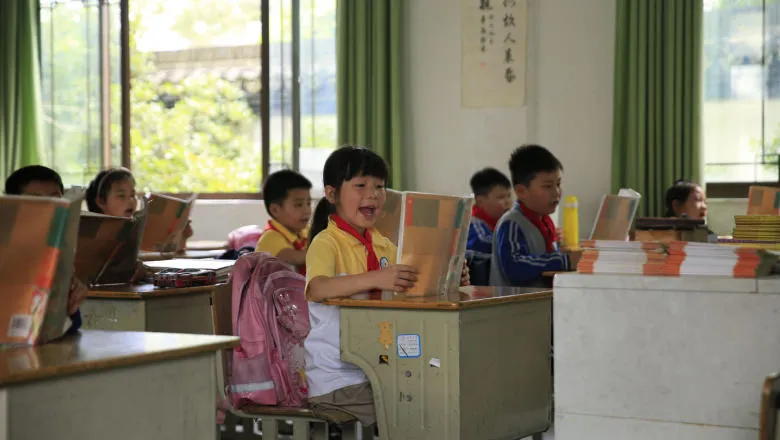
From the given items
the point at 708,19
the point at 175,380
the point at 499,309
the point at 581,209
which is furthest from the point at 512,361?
the point at 708,19

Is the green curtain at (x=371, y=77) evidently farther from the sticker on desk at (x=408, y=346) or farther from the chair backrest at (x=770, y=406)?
the chair backrest at (x=770, y=406)

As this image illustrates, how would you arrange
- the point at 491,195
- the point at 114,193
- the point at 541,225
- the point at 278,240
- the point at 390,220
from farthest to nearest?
the point at 491,195 < the point at 114,193 < the point at 278,240 < the point at 541,225 < the point at 390,220

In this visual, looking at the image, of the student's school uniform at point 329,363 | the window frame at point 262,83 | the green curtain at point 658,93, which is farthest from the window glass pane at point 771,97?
the student's school uniform at point 329,363

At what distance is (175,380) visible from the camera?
160cm

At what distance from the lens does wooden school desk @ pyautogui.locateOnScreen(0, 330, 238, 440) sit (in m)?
1.36

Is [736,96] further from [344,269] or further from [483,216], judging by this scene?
[344,269]

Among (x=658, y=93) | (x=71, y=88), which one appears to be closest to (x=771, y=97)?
(x=658, y=93)

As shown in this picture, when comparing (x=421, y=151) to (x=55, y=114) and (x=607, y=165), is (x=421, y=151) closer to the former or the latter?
(x=607, y=165)

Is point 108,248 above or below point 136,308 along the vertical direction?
above

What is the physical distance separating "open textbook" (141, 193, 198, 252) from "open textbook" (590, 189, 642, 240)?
5.72 ft

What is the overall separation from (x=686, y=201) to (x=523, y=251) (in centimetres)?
189

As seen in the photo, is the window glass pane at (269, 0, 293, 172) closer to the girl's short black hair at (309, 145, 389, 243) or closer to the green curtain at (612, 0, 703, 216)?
the green curtain at (612, 0, 703, 216)

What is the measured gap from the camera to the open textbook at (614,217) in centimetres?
402

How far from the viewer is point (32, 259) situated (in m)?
1.57
